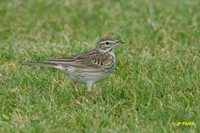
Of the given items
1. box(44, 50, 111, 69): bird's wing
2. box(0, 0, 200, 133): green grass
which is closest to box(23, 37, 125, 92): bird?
box(44, 50, 111, 69): bird's wing

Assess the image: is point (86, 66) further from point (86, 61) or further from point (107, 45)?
point (107, 45)

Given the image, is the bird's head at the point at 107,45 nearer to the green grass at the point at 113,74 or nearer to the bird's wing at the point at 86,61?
the bird's wing at the point at 86,61

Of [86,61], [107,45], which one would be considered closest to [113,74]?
[107,45]

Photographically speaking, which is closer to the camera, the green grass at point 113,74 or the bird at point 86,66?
the green grass at point 113,74

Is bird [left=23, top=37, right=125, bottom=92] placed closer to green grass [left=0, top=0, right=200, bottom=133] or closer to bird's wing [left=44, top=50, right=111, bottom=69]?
bird's wing [left=44, top=50, right=111, bottom=69]

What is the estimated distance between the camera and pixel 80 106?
8648 mm

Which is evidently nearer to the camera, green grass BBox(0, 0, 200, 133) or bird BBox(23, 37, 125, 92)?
green grass BBox(0, 0, 200, 133)

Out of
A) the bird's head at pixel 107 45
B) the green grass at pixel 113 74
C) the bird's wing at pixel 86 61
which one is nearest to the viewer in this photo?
the green grass at pixel 113 74

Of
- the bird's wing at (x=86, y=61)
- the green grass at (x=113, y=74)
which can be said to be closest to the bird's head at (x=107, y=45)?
the bird's wing at (x=86, y=61)

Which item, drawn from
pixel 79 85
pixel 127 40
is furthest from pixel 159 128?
pixel 127 40

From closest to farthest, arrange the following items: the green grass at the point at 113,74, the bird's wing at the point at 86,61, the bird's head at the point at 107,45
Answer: the green grass at the point at 113,74
the bird's wing at the point at 86,61
the bird's head at the point at 107,45

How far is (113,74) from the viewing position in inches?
405

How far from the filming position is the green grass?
26.9 ft

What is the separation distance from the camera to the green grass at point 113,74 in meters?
8.19
